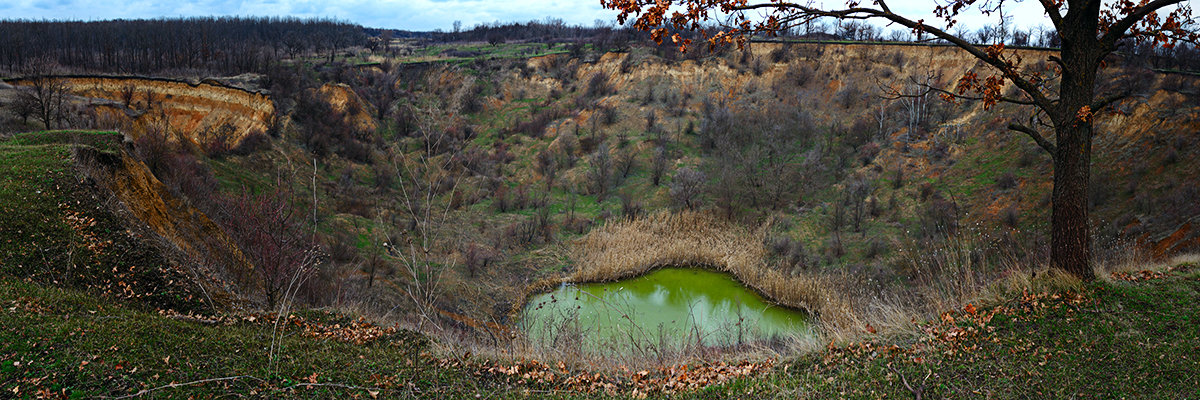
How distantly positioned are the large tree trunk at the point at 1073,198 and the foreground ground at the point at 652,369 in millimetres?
288

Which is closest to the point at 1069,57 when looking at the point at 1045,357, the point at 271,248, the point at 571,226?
the point at 1045,357

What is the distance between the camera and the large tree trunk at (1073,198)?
488 centimetres

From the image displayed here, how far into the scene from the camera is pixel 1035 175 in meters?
16.1

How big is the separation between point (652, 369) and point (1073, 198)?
440 centimetres

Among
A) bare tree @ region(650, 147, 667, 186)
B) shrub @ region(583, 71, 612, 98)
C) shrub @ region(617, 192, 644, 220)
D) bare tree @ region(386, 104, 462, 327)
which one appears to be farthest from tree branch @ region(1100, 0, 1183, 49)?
shrub @ region(583, 71, 612, 98)

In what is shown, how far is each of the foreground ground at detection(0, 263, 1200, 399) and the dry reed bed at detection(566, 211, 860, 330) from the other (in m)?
9.10

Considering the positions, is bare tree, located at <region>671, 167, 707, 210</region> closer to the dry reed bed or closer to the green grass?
the dry reed bed

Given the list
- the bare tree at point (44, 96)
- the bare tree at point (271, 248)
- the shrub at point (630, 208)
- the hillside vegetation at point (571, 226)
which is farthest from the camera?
the shrub at point (630, 208)

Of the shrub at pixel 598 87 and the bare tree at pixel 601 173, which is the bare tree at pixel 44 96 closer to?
the bare tree at pixel 601 173

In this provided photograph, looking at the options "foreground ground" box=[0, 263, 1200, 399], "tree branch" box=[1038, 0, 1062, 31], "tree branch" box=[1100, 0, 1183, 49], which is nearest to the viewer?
"foreground ground" box=[0, 263, 1200, 399]

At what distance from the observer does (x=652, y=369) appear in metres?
5.28

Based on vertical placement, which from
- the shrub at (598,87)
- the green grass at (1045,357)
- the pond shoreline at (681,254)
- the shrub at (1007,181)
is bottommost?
the pond shoreline at (681,254)

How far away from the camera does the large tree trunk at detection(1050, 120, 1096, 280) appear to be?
16.0 ft

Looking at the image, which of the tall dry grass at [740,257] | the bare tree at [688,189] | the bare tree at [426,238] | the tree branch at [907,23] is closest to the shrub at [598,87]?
the bare tree at [426,238]
